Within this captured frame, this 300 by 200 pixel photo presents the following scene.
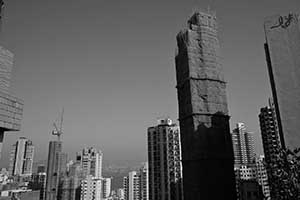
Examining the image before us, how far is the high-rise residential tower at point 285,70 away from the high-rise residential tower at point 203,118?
150 inches

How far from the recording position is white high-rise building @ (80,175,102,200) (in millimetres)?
80875

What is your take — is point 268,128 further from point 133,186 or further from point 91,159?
point 91,159

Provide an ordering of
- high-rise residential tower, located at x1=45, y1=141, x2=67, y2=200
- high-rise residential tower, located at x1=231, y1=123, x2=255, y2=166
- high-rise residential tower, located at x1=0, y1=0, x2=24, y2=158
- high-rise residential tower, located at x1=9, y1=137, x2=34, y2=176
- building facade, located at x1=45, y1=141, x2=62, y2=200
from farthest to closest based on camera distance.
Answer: high-rise residential tower, located at x1=9, y1=137, x2=34, y2=176
high-rise residential tower, located at x1=45, y1=141, x2=67, y2=200
building facade, located at x1=45, y1=141, x2=62, y2=200
high-rise residential tower, located at x1=231, y1=123, x2=255, y2=166
high-rise residential tower, located at x1=0, y1=0, x2=24, y2=158

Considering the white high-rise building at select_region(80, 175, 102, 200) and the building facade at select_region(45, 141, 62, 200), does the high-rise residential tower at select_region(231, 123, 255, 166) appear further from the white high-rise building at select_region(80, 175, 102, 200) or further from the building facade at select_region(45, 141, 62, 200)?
the building facade at select_region(45, 141, 62, 200)

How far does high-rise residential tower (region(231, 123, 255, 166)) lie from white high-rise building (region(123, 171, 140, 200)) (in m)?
28.4

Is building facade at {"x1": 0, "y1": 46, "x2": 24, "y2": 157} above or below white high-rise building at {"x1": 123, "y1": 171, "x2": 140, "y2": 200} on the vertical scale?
above

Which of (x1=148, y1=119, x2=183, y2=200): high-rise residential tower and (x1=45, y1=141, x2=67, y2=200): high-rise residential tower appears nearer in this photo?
(x1=148, y1=119, x2=183, y2=200): high-rise residential tower

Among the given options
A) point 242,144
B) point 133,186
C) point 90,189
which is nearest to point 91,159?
point 90,189

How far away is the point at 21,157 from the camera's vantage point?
141 metres

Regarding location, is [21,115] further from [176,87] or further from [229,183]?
[229,183]

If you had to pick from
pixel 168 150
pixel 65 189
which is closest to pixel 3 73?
pixel 168 150

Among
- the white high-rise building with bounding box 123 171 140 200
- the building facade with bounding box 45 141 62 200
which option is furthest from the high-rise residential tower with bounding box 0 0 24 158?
the building facade with bounding box 45 141 62 200

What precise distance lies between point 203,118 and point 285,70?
287 inches

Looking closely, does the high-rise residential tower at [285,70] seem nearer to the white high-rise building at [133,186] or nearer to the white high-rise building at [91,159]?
the white high-rise building at [133,186]
